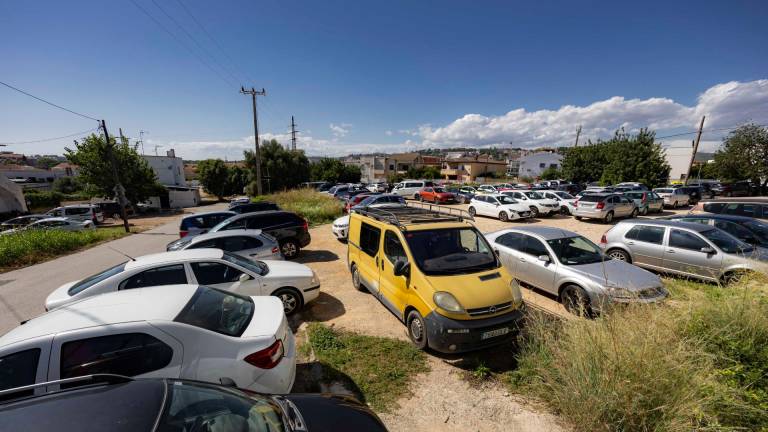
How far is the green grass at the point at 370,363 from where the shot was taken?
3816 mm

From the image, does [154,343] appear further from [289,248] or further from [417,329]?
[289,248]

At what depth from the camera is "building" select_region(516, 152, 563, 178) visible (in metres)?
64.2

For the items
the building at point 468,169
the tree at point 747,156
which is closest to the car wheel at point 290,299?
the tree at point 747,156

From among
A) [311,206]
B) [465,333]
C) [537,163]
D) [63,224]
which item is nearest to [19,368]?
[465,333]

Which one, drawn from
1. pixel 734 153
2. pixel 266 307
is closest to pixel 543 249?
pixel 266 307

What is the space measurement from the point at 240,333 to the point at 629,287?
5993 mm

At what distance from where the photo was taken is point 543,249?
6336 mm

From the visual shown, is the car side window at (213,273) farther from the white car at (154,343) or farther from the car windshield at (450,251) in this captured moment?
the car windshield at (450,251)

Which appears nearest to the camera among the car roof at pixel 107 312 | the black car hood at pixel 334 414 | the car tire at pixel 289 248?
the black car hood at pixel 334 414

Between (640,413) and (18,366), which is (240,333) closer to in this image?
(18,366)

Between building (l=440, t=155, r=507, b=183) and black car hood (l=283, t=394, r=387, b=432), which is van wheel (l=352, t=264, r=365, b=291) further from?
building (l=440, t=155, r=507, b=183)

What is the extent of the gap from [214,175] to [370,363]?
4616 cm

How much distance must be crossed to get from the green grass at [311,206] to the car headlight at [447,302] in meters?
13.8

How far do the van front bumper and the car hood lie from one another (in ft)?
6.97
